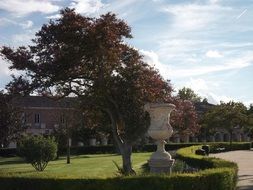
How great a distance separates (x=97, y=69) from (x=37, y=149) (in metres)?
12.7

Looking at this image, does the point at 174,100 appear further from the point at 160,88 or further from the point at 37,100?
the point at 37,100

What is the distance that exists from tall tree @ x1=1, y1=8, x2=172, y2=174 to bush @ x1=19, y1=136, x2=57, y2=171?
33.9 ft

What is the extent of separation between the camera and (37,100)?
8538cm

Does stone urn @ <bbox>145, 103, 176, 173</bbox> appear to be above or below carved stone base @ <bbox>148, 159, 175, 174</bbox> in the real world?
above

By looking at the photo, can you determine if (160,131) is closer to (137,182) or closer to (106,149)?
(137,182)

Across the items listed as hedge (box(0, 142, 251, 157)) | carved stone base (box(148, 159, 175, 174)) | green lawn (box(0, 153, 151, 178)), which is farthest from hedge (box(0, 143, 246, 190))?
hedge (box(0, 142, 251, 157))

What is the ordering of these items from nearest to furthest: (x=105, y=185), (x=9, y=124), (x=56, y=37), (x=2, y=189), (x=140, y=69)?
1. (x=105, y=185)
2. (x=2, y=189)
3. (x=56, y=37)
4. (x=140, y=69)
5. (x=9, y=124)

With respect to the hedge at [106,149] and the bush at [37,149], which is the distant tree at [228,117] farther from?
the bush at [37,149]

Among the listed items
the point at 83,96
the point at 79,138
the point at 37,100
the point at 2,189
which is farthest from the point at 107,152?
the point at 2,189

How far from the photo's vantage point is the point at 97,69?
68.5ft

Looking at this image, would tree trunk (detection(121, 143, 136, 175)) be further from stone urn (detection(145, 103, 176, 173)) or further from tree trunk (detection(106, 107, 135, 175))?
stone urn (detection(145, 103, 176, 173))

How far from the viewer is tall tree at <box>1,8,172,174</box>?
19672 mm

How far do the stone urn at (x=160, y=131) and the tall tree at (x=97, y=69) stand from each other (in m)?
3.32

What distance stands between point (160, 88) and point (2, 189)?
8.85 meters
